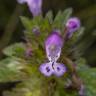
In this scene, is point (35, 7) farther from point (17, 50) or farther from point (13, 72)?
point (13, 72)

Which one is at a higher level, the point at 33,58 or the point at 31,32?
the point at 31,32

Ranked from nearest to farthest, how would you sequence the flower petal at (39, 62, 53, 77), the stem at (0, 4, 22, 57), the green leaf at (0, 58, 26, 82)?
1. the flower petal at (39, 62, 53, 77)
2. the green leaf at (0, 58, 26, 82)
3. the stem at (0, 4, 22, 57)

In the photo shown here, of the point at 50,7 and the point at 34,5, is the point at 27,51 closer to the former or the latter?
the point at 34,5

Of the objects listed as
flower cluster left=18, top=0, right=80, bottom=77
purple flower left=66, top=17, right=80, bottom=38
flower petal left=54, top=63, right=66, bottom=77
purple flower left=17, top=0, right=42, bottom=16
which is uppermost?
purple flower left=17, top=0, right=42, bottom=16

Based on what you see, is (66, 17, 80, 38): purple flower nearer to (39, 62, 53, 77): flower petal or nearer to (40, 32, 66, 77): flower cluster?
(40, 32, 66, 77): flower cluster

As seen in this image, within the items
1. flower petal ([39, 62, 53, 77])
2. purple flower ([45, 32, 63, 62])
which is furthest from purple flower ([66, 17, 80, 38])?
flower petal ([39, 62, 53, 77])

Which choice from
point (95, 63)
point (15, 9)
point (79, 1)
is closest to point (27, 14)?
point (15, 9)

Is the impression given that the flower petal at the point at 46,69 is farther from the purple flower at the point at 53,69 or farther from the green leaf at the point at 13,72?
the green leaf at the point at 13,72
